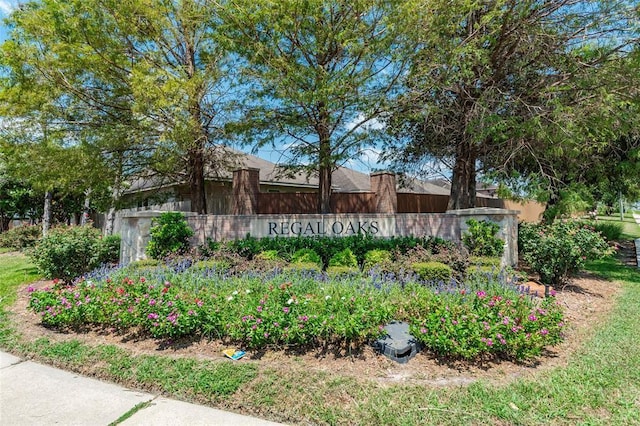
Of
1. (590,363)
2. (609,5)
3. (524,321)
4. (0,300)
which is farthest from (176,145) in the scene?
(609,5)

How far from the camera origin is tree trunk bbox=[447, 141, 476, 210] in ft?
32.7

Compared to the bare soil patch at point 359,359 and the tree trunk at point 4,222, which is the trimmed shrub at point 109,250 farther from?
the tree trunk at point 4,222

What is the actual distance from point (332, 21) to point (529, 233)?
6.34 metres

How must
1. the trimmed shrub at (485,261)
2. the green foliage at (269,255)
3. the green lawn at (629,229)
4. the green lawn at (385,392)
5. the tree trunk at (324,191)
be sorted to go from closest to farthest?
1. the green lawn at (385,392)
2. the trimmed shrub at (485,261)
3. the green foliage at (269,255)
4. the tree trunk at (324,191)
5. the green lawn at (629,229)

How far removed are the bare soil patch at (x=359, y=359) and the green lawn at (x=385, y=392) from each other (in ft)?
0.37

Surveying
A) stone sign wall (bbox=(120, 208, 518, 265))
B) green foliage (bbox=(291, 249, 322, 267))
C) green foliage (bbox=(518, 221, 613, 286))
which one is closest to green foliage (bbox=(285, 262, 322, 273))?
green foliage (bbox=(291, 249, 322, 267))

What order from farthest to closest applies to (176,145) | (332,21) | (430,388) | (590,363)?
1. (176,145)
2. (332,21)
3. (590,363)
4. (430,388)

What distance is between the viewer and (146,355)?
386cm

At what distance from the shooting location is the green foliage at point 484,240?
713 cm

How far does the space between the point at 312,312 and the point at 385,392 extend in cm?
116

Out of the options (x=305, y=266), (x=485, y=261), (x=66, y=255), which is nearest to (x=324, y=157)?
(x=305, y=266)

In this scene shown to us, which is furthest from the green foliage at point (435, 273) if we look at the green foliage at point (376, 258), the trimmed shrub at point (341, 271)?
the trimmed shrub at point (341, 271)

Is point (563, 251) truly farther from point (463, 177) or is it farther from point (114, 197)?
point (114, 197)

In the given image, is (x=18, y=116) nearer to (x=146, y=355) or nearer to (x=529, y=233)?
(x=146, y=355)
